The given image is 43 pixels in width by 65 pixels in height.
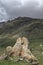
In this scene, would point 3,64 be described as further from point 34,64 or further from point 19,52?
point 19,52

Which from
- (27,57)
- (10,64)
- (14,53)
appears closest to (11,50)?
(14,53)

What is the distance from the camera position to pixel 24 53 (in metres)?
80.2

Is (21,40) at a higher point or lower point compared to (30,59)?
higher

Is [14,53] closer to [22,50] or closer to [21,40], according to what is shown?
[22,50]

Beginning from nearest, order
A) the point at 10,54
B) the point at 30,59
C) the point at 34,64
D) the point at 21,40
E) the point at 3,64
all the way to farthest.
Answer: the point at 3,64 → the point at 34,64 → the point at 30,59 → the point at 10,54 → the point at 21,40

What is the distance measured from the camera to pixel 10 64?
5025 centimetres

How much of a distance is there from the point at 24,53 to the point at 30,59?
8.91 m

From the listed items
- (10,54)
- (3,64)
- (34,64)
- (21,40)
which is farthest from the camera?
(21,40)

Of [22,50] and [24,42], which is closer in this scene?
[22,50]

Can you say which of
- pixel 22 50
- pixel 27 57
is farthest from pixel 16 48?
pixel 27 57

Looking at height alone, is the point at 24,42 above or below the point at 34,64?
above

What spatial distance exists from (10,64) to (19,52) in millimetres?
30668

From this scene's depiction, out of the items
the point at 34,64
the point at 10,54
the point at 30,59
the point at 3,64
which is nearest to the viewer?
the point at 3,64

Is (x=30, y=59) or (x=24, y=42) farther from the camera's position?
(x=24, y=42)
